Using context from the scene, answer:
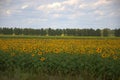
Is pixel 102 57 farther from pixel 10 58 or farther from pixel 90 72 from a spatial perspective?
pixel 10 58

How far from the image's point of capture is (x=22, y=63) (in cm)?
739

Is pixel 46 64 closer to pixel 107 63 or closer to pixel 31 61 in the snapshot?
pixel 31 61

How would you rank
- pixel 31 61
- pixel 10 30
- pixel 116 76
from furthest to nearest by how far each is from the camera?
1. pixel 10 30
2. pixel 31 61
3. pixel 116 76

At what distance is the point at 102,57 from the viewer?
23.7ft

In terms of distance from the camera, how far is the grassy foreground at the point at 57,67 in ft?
20.6

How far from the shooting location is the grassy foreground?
20.6 feet

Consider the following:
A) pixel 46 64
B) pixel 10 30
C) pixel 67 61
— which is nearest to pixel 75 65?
pixel 67 61

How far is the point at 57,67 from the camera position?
7.11m

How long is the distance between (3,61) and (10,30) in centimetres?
7261

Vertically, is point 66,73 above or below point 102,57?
below

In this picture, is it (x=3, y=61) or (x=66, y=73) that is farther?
(x=3, y=61)

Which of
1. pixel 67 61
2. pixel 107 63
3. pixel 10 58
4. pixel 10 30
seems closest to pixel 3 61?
pixel 10 58

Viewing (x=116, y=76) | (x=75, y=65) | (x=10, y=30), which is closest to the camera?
(x=116, y=76)

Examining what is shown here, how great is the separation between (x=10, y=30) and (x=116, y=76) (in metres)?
A: 74.6
